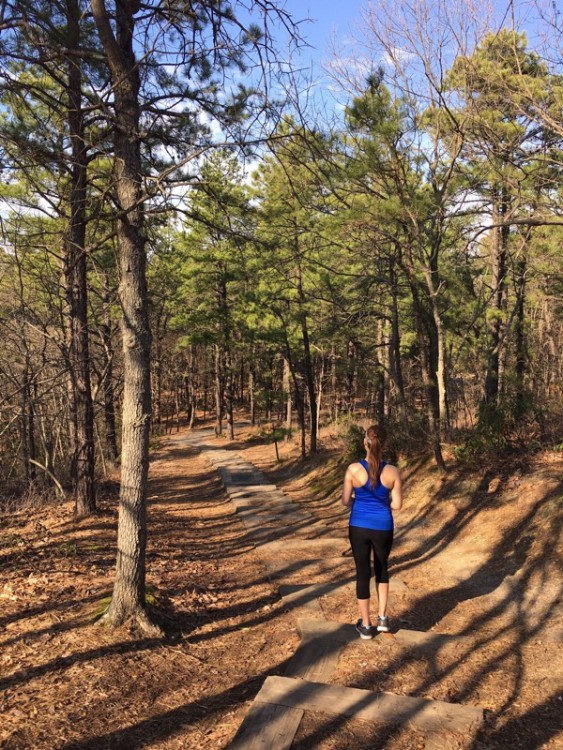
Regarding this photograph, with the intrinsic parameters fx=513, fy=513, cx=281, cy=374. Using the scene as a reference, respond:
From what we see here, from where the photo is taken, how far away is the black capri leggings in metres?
4.13

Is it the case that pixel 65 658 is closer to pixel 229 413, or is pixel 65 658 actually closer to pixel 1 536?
pixel 1 536

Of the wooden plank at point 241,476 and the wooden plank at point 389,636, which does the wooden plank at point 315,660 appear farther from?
the wooden plank at point 241,476

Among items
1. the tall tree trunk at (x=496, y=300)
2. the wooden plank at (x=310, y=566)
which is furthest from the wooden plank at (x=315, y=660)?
the tall tree trunk at (x=496, y=300)

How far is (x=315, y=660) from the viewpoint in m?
3.90

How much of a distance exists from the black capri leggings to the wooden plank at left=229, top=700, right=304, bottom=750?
3.99 feet

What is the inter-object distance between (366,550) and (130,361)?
248 cm

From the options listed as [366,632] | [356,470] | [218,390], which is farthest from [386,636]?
[218,390]

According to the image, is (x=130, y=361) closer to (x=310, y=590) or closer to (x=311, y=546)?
(x=310, y=590)

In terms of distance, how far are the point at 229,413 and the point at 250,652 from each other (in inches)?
848

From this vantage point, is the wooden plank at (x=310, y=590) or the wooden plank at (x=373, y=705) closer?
the wooden plank at (x=373, y=705)

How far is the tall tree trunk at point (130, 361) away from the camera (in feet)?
14.0

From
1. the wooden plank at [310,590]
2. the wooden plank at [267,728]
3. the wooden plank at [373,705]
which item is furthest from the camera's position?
the wooden plank at [310,590]

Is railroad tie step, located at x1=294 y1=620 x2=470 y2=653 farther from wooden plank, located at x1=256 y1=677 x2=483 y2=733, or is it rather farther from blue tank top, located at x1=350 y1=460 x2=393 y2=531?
blue tank top, located at x1=350 y1=460 x2=393 y2=531

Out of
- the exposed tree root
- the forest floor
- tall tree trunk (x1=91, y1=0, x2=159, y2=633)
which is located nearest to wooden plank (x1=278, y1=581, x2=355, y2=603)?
the forest floor
